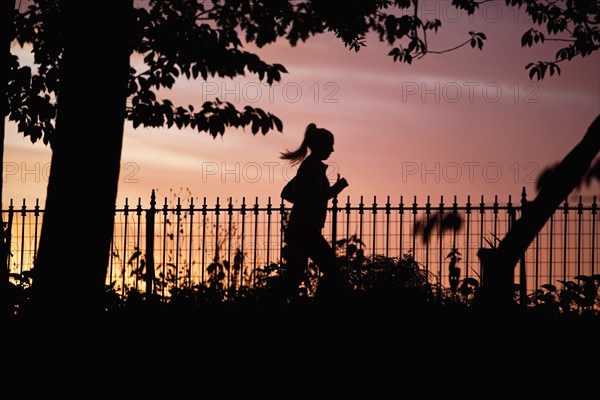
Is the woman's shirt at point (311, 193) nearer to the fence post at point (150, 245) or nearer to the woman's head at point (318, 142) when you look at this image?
the woman's head at point (318, 142)

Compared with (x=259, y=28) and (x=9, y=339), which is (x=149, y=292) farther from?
(x=259, y=28)

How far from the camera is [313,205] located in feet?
27.5

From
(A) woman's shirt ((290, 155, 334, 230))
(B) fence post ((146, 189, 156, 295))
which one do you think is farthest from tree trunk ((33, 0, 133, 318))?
(B) fence post ((146, 189, 156, 295))

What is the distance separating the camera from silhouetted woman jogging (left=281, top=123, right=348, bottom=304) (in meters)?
8.36

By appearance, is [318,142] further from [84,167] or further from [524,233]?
[524,233]

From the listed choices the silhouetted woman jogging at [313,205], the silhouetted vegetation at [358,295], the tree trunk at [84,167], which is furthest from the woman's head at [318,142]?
the tree trunk at [84,167]

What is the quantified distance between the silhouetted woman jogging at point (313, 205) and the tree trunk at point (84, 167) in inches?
122

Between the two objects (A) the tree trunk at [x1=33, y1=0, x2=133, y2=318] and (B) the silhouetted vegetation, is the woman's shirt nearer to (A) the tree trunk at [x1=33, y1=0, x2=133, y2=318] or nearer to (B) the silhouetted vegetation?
(B) the silhouetted vegetation

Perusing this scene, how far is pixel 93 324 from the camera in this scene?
5613 mm

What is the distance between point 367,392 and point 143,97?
5.75 meters

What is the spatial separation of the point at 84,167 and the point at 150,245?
18.9ft

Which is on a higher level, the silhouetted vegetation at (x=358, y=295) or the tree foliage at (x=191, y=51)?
the tree foliage at (x=191, y=51)

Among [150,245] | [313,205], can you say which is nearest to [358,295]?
[313,205]

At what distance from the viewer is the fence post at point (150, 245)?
10706mm
